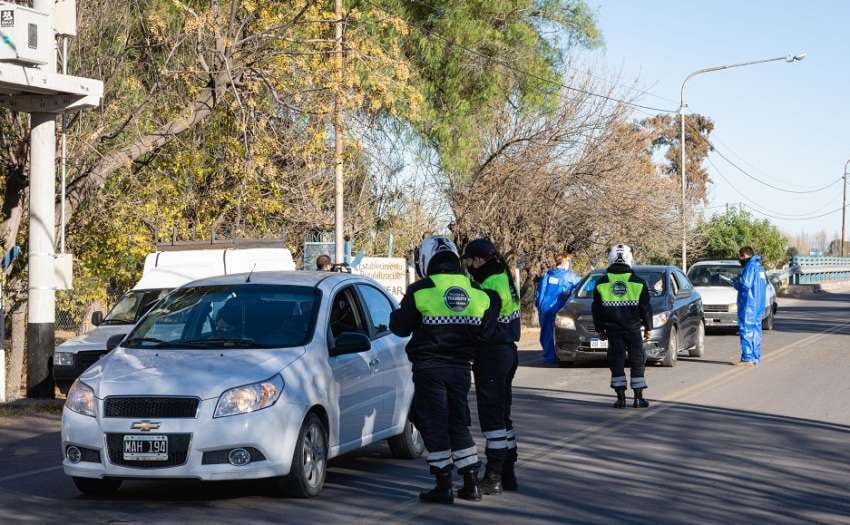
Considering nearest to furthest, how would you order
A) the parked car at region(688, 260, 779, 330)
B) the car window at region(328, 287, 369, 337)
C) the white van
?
the car window at region(328, 287, 369, 337) < the white van < the parked car at region(688, 260, 779, 330)

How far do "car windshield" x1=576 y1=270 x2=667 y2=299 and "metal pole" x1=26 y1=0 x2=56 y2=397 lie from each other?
349 inches

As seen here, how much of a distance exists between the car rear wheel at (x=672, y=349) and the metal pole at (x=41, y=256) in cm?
946

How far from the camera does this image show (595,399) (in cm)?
1523

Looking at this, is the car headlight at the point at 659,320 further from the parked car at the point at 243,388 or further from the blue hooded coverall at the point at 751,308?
the parked car at the point at 243,388

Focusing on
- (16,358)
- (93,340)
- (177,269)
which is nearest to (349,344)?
(93,340)

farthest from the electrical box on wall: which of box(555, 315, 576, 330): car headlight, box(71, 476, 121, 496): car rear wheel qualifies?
box(555, 315, 576, 330): car headlight

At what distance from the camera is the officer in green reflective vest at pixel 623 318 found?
14.0 meters

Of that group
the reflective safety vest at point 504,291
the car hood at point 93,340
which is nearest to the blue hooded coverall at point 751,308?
the car hood at point 93,340

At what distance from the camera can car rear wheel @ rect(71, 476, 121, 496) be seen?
8.64 m

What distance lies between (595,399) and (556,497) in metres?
6.64

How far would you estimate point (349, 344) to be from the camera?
29.2 feet

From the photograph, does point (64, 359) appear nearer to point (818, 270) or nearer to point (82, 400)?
point (82, 400)

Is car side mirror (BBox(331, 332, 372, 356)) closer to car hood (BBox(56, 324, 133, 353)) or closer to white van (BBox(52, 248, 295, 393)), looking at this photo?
car hood (BBox(56, 324, 133, 353))

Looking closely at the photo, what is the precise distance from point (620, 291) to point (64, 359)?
6730 mm
